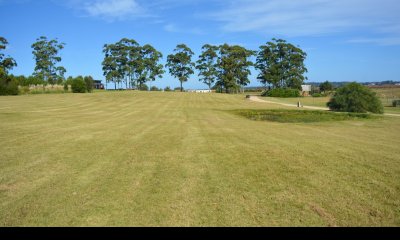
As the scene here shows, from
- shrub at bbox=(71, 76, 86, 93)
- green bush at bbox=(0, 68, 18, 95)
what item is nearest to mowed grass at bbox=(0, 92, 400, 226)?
green bush at bbox=(0, 68, 18, 95)

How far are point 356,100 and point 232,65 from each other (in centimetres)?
5520

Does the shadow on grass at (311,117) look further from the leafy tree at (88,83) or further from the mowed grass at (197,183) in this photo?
the leafy tree at (88,83)

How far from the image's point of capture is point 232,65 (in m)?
83.6

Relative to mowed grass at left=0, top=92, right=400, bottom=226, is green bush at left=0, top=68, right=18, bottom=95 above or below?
above

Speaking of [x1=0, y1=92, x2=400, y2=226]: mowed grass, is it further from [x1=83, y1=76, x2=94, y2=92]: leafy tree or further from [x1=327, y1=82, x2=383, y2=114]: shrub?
[x1=83, y1=76, x2=94, y2=92]: leafy tree

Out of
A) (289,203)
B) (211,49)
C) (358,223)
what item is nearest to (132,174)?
(289,203)

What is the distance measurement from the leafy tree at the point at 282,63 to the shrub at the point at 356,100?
5376 cm

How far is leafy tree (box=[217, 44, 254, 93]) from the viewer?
274 feet

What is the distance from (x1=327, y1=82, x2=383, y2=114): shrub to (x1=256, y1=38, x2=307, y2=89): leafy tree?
176 ft

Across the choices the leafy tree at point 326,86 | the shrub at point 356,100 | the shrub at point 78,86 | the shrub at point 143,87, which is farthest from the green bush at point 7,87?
the leafy tree at point 326,86

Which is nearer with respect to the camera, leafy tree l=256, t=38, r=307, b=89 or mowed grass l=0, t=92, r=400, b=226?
mowed grass l=0, t=92, r=400, b=226

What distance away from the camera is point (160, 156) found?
897cm

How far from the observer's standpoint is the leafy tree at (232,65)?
83562 mm
